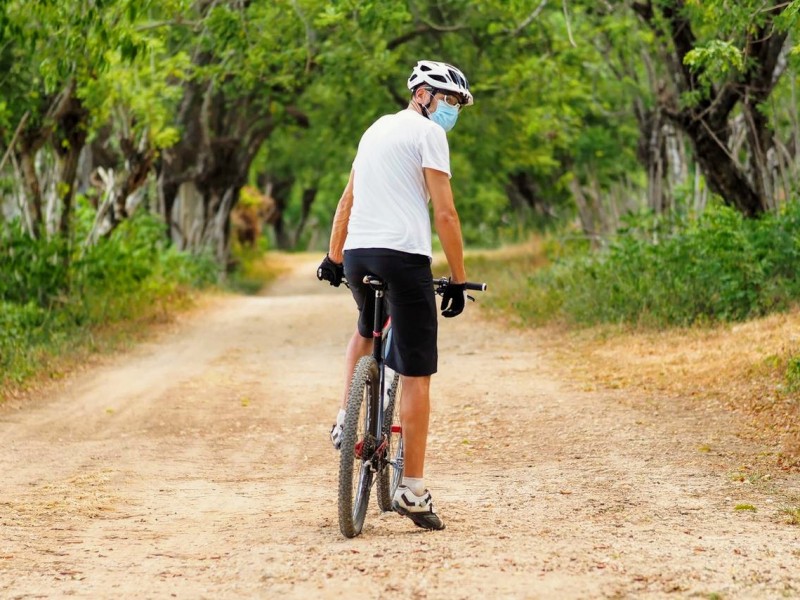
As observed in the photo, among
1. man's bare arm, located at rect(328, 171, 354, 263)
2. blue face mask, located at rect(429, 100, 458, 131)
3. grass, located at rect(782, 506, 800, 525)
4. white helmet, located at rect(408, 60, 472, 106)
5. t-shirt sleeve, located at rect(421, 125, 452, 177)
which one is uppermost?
white helmet, located at rect(408, 60, 472, 106)

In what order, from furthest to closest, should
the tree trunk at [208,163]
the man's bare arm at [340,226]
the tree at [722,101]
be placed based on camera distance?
the tree trunk at [208,163] → the tree at [722,101] → the man's bare arm at [340,226]

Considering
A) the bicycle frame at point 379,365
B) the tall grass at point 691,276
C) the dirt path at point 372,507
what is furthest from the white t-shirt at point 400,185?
the tall grass at point 691,276

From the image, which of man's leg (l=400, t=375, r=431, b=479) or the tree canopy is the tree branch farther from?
man's leg (l=400, t=375, r=431, b=479)

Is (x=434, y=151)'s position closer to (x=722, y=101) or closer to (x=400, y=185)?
(x=400, y=185)

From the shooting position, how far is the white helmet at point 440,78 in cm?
594

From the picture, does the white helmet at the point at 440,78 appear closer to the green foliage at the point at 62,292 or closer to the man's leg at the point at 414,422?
the man's leg at the point at 414,422

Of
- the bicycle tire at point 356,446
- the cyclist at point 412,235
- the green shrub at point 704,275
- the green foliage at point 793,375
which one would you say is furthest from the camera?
the green shrub at point 704,275

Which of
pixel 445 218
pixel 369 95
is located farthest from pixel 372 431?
pixel 369 95

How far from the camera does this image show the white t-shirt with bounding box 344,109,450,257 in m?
5.75

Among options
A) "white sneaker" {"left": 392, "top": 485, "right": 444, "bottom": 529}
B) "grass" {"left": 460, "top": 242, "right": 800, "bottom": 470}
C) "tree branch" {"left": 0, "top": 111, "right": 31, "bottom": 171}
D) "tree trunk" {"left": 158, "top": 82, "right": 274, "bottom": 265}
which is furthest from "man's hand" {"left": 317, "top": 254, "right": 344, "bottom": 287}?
"tree trunk" {"left": 158, "top": 82, "right": 274, "bottom": 265}

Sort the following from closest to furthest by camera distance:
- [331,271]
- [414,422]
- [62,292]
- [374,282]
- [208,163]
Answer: [374,282]
[414,422]
[331,271]
[62,292]
[208,163]

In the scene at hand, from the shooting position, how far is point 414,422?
597 cm

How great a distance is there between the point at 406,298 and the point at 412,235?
0.91 ft

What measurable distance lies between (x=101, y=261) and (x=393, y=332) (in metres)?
12.9
